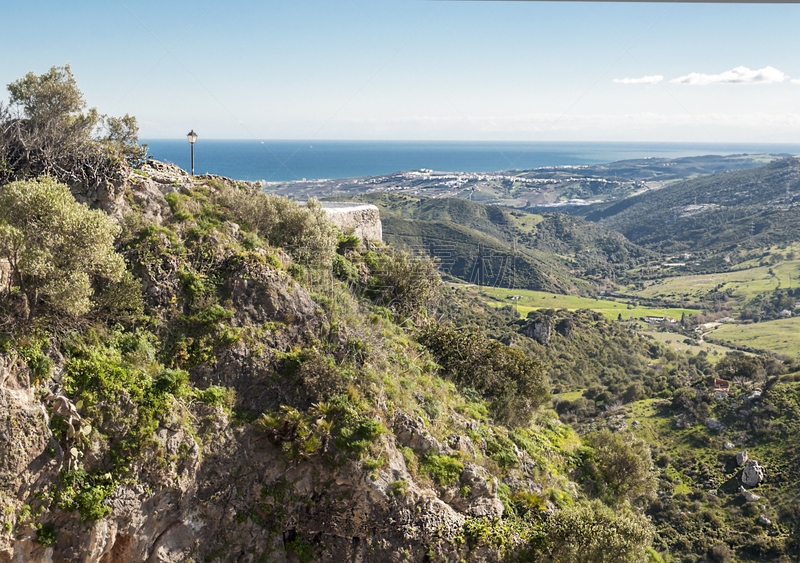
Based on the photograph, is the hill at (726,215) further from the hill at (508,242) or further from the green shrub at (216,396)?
the green shrub at (216,396)

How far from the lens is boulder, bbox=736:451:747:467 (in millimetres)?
40562

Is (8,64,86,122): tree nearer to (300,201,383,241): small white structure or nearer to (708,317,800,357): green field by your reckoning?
(300,201,383,241): small white structure

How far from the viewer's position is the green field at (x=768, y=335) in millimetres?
87906

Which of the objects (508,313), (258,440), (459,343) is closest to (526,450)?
(459,343)

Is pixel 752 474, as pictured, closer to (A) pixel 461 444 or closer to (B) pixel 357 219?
(A) pixel 461 444

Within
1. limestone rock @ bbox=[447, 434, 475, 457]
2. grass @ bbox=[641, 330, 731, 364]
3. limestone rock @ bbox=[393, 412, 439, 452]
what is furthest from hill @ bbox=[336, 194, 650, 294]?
limestone rock @ bbox=[393, 412, 439, 452]

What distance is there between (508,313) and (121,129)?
7390 cm

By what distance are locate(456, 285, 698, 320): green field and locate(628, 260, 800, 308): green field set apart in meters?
13.3

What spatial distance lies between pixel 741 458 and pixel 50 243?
5102cm

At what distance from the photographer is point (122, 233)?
12.6 metres

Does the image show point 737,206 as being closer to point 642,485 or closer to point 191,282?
point 642,485

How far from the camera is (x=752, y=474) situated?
126 ft

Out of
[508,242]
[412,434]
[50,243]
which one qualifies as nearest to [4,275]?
[50,243]

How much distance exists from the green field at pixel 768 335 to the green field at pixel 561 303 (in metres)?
11.2
